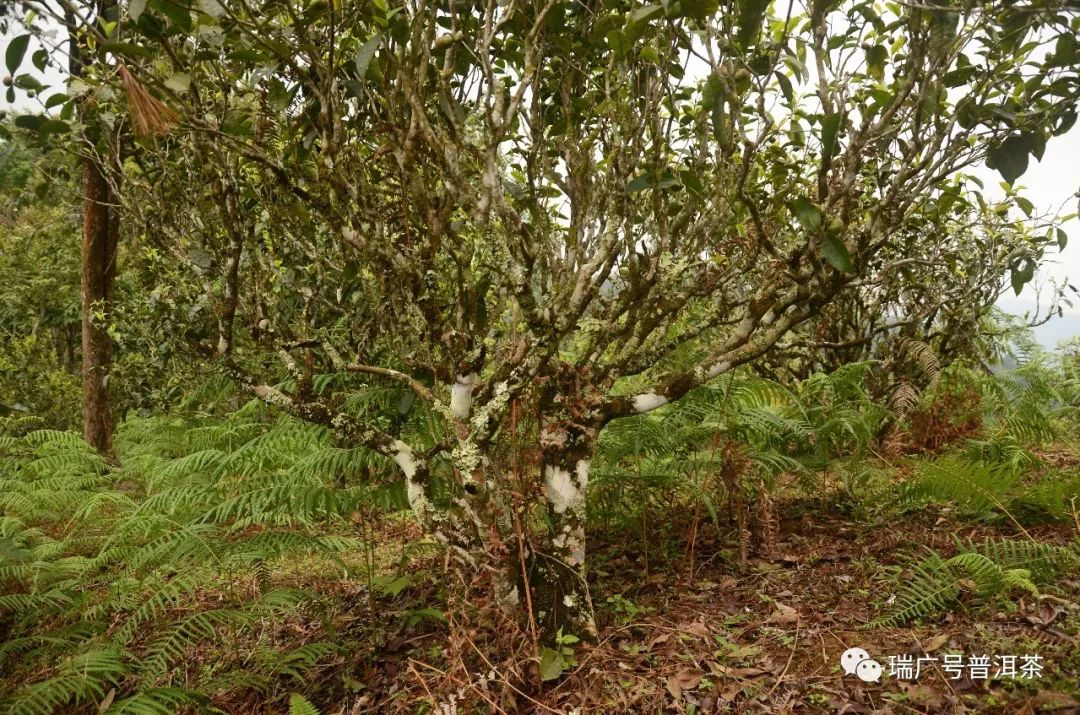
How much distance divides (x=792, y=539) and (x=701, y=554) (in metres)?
0.51

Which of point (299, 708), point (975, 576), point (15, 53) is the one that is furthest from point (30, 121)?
point (975, 576)

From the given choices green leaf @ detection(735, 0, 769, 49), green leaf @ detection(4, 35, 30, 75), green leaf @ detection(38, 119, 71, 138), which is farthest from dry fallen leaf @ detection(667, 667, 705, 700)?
green leaf @ detection(38, 119, 71, 138)

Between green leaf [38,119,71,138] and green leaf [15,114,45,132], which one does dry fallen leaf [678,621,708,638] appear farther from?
green leaf [15,114,45,132]

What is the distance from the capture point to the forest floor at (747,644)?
2.17 meters

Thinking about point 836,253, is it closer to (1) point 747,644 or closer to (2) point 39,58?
(1) point 747,644

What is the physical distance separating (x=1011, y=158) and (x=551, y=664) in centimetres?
261

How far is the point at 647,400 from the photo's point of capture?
2.81m

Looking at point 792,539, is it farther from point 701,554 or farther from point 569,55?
point 569,55

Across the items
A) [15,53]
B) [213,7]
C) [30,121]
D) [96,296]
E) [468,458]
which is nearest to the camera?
[213,7]

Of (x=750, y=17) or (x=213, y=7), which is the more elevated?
(x=213, y=7)

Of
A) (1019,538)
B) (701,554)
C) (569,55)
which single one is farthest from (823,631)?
(569,55)

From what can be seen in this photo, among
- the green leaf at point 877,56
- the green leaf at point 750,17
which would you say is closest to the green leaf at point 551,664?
the green leaf at point 750,17

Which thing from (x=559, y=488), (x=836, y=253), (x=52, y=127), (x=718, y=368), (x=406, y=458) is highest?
(x=52, y=127)

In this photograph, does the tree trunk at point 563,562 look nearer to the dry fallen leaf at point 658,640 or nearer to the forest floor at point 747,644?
the forest floor at point 747,644
